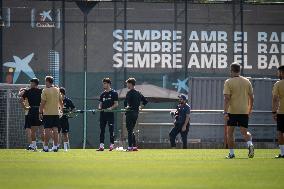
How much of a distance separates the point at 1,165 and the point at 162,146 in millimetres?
19109

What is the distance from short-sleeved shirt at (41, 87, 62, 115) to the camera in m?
28.0

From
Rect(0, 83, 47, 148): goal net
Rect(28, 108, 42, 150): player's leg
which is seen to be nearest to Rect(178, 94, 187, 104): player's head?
Rect(0, 83, 47, 148): goal net

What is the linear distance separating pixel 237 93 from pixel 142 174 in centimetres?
618

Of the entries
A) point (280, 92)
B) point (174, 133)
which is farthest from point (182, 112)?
point (280, 92)

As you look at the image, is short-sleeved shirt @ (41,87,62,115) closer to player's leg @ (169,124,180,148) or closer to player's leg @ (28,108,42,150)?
player's leg @ (28,108,42,150)

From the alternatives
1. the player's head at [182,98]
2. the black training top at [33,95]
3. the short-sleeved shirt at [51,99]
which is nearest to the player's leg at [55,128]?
the short-sleeved shirt at [51,99]

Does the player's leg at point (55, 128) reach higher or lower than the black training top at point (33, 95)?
lower

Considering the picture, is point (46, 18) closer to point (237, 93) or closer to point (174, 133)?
point (174, 133)

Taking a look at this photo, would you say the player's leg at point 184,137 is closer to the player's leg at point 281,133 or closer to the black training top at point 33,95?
the black training top at point 33,95

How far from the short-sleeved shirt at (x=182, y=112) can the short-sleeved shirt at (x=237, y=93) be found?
1369cm

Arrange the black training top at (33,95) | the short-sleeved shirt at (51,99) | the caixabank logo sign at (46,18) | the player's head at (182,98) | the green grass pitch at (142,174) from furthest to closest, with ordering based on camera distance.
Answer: the caixabank logo sign at (46,18)
the player's head at (182,98)
the black training top at (33,95)
the short-sleeved shirt at (51,99)
the green grass pitch at (142,174)

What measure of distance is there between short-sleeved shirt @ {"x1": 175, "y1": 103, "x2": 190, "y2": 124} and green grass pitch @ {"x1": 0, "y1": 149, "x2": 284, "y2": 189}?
14.8 meters

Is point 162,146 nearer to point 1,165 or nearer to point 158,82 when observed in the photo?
point 158,82

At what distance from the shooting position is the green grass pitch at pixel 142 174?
14281 millimetres
